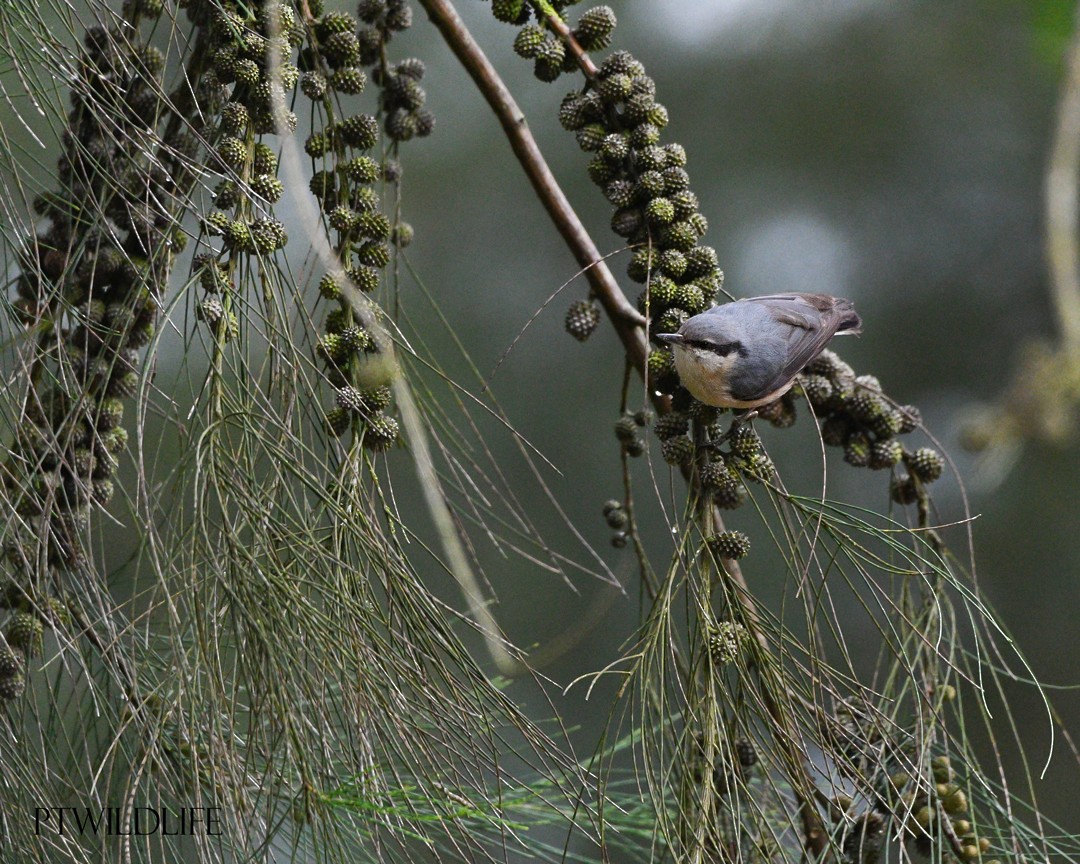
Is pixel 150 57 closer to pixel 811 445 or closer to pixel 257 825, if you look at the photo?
pixel 257 825

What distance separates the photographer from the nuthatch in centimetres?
125

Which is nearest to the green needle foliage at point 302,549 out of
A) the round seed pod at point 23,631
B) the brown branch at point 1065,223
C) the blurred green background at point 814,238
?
the round seed pod at point 23,631

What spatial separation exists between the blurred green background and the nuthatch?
180cm

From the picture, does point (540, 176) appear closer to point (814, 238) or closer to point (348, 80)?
point (348, 80)

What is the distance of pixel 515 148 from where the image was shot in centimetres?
143

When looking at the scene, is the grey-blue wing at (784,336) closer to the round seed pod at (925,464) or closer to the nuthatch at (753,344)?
the nuthatch at (753,344)

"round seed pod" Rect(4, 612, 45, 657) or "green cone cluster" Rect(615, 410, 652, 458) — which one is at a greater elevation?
"green cone cluster" Rect(615, 410, 652, 458)

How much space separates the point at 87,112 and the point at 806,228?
288 cm

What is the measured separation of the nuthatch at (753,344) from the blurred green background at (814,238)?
180cm

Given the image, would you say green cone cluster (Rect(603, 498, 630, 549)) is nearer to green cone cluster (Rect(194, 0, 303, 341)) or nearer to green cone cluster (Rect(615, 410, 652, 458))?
green cone cluster (Rect(615, 410, 652, 458))

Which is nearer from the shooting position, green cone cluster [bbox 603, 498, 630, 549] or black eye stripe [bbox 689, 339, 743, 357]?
black eye stripe [bbox 689, 339, 743, 357]

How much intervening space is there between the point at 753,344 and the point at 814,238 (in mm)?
2448

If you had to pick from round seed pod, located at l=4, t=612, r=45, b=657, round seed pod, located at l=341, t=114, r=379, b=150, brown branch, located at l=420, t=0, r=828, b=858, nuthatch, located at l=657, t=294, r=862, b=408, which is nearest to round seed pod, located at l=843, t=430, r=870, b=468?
nuthatch, located at l=657, t=294, r=862, b=408

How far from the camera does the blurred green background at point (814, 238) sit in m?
3.50
